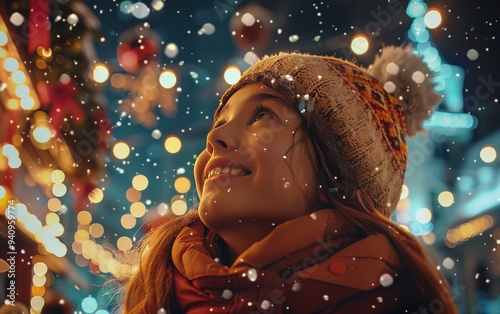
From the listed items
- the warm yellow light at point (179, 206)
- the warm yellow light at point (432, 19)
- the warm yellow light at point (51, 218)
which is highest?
the warm yellow light at point (432, 19)

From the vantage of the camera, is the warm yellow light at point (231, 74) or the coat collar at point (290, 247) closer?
the coat collar at point (290, 247)

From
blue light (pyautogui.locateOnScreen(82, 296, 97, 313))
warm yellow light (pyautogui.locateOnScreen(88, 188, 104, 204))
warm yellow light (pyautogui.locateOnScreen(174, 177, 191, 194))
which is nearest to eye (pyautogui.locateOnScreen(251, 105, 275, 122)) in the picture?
warm yellow light (pyautogui.locateOnScreen(174, 177, 191, 194))

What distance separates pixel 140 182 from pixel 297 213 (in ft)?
2.96

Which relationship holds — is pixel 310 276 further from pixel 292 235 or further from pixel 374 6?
pixel 374 6

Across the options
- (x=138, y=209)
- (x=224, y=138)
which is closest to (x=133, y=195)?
(x=138, y=209)

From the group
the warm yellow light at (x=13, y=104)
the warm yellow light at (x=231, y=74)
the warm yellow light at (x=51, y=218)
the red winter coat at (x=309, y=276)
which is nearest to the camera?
the red winter coat at (x=309, y=276)

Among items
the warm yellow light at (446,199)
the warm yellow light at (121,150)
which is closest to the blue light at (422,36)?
the warm yellow light at (446,199)

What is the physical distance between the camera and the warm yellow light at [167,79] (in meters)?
1.73

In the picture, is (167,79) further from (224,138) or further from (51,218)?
(224,138)

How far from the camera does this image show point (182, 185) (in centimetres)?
171

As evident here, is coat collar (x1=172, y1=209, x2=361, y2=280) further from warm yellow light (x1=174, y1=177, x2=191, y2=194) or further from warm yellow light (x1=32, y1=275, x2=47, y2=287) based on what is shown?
warm yellow light (x1=32, y1=275, x2=47, y2=287)

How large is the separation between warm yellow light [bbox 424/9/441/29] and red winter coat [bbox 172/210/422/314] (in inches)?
37.1

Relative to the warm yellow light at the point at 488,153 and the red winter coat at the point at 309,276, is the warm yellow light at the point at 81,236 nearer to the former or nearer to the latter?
the red winter coat at the point at 309,276

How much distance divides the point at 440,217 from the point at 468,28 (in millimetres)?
655
